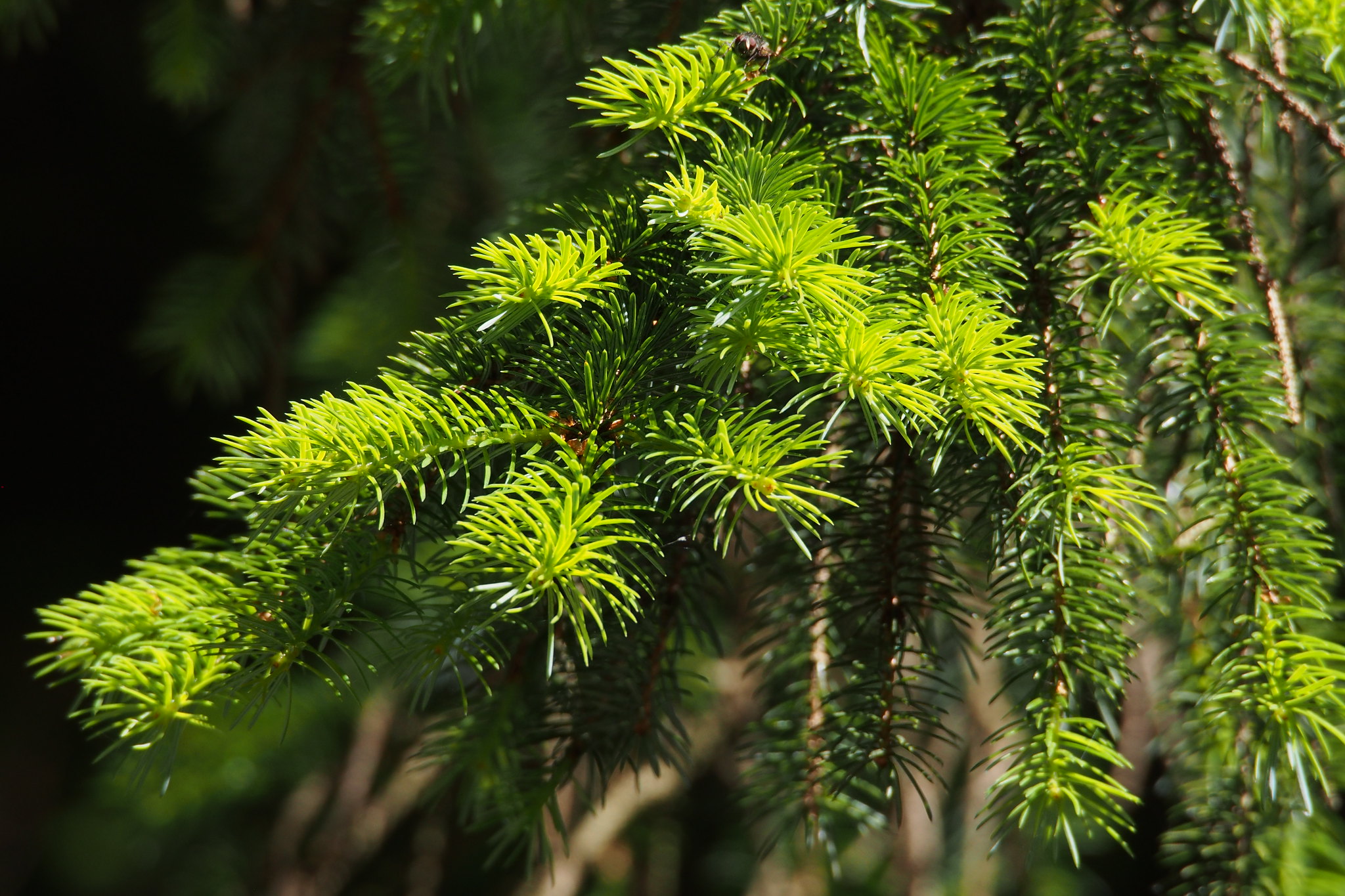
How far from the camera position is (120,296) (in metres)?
1.14

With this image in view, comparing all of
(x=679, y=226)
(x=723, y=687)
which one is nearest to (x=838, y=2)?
(x=679, y=226)

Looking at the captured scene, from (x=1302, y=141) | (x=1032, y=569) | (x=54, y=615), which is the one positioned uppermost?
(x=1302, y=141)

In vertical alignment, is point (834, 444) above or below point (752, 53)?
below

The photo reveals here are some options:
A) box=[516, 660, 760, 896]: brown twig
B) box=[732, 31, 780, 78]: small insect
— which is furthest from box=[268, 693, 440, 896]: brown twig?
box=[732, 31, 780, 78]: small insect

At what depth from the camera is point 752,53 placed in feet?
1.42

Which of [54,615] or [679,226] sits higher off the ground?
[679,226]

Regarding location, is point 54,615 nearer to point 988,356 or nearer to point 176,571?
point 176,571

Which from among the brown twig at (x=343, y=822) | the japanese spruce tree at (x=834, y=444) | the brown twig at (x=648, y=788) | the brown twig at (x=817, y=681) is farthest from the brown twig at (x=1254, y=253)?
the brown twig at (x=343, y=822)

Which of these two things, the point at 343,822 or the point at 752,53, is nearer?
the point at 752,53

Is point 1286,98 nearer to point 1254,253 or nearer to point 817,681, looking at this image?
point 1254,253

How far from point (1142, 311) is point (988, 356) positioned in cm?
22

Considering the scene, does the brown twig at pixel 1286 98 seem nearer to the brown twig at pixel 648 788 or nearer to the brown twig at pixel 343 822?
the brown twig at pixel 648 788

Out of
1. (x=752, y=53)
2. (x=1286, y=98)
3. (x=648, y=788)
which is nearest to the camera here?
(x=752, y=53)

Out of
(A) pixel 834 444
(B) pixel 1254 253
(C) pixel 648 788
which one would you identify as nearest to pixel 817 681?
(A) pixel 834 444
